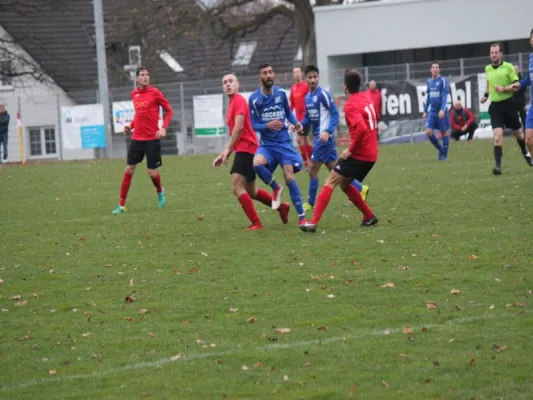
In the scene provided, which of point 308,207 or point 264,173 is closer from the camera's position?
point 264,173

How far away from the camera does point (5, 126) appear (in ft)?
124

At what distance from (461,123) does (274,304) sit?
26.6m

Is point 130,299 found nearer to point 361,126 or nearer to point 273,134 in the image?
point 361,126

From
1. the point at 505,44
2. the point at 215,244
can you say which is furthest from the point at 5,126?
the point at 215,244

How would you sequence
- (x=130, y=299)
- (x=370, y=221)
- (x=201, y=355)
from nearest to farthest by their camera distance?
(x=201, y=355) → (x=130, y=299) → (x=370, y=221)

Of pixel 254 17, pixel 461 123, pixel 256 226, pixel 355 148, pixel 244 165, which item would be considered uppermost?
pixel 254 17

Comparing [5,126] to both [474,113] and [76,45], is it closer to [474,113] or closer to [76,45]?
[474,113]

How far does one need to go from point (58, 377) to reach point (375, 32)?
1538 inches

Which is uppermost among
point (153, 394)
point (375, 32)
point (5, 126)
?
point (375, 32)

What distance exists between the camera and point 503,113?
18594 millimetres

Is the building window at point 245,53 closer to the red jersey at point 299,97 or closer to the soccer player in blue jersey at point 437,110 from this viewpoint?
the soccer player in blue jersey at point 437,110

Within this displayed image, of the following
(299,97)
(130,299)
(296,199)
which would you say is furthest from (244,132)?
(299,97)

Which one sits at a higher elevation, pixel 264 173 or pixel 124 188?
pixel 264 173

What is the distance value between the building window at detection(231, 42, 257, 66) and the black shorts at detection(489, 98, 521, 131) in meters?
39.8
